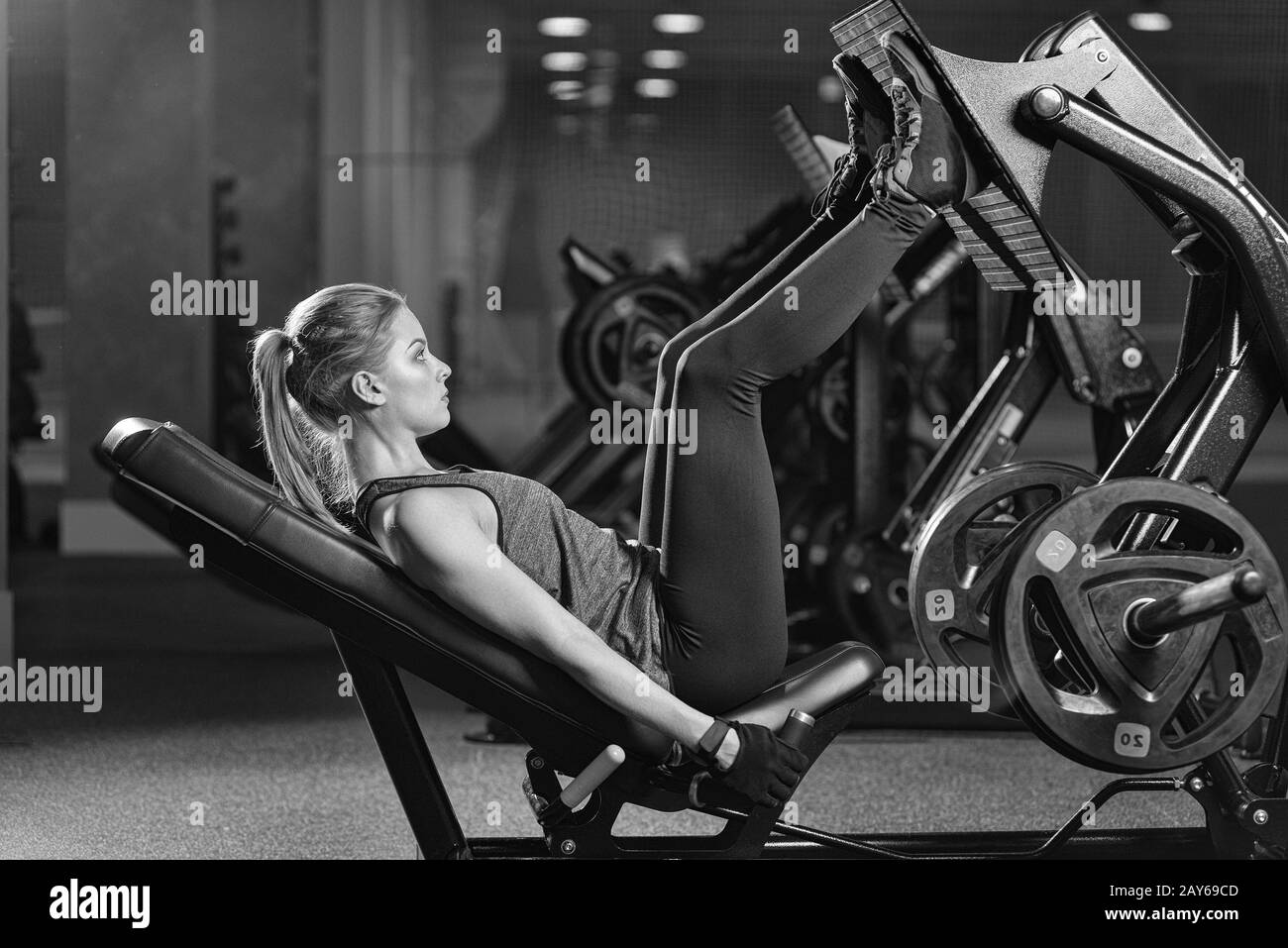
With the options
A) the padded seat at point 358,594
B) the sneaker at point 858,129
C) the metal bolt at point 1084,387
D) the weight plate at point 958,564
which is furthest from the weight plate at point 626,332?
the padded seat at point 358,594

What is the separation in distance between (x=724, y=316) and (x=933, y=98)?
0.39m

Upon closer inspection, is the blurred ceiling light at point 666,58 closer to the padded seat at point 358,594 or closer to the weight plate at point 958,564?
the weight plate at point 958,564

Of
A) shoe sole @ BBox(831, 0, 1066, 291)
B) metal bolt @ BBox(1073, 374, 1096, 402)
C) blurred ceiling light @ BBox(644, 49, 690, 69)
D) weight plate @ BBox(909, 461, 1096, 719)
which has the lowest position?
weight plate @ BBox(909, 461, 1096, 719)

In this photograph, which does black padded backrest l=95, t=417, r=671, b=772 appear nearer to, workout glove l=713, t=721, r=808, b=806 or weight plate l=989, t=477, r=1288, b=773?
workout glove l=713, t=721, r=808, b=806

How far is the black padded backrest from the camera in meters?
1.67

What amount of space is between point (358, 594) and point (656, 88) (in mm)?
4944

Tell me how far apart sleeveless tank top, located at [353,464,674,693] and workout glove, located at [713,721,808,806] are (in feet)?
0.45

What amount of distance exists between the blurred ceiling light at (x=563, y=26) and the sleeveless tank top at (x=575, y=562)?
4.14 meters

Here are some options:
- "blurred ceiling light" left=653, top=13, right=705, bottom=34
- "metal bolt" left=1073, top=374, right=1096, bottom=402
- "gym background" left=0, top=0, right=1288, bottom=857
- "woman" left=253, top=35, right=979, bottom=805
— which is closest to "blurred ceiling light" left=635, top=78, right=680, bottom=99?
"gym background" left=0, top=0, right=1288, bottom=857

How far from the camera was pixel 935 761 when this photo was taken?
308 cm

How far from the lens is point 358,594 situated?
66.9 inches

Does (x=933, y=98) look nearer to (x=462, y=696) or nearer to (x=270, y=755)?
(x=462, y=696)

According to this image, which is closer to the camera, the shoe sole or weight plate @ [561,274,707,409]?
the shoe sole
